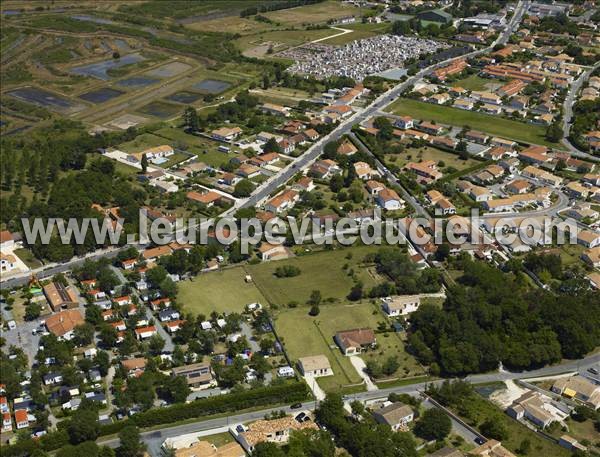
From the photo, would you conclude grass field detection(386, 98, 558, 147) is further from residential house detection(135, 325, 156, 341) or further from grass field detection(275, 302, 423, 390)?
residential house detection(135, 325, 156, 341)

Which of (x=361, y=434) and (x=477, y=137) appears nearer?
(x=361, y=434)

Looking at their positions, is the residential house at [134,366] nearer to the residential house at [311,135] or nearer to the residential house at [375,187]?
the residential house at [375,187]

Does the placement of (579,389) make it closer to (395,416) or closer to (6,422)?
(395,416)

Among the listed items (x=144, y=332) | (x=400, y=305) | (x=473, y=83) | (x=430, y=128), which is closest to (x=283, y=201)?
(x=400, y=305)

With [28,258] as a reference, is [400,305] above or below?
below

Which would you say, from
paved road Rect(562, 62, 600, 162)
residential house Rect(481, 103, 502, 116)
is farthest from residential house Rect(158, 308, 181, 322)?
residential house Rect(481, 103, 502, 116)

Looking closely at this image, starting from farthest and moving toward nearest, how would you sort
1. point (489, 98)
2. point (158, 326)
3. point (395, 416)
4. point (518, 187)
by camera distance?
point (489, 98)
point (518, 187)
point (158, 326)
point (395, 416)

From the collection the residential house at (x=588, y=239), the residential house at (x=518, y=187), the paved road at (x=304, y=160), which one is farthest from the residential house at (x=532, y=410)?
the paved road at (x=304, y=160)
